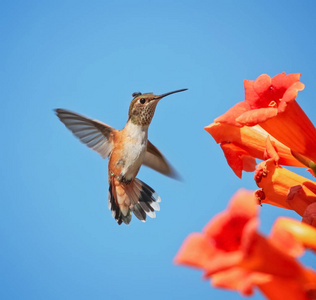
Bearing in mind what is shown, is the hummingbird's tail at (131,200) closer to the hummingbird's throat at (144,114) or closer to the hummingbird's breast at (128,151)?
the hummingbird's breast at (128,151)

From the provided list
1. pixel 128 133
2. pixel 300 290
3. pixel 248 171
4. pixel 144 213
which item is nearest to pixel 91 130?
pixel 128 133

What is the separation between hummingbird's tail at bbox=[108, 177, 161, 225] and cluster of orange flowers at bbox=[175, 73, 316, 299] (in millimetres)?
3987

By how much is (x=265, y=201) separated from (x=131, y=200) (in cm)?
437

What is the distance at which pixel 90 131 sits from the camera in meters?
6.73

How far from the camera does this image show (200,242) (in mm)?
1468

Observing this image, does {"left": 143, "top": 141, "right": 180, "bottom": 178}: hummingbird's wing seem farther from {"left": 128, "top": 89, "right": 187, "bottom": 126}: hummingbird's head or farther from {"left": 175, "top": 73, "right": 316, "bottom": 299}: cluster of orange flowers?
{"left": 175, "top": 73, "right": 316, "bottom": 299}: cluster of orange flowers

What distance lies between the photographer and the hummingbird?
6.37 metres

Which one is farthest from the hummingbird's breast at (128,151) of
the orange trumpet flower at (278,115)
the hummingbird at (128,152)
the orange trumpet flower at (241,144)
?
the orange trumpet flower at (278,115)

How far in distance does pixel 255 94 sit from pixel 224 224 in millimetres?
1443

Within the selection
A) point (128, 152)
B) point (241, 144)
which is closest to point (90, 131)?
point (128, 152)

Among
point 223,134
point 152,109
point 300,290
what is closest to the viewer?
point 300,290

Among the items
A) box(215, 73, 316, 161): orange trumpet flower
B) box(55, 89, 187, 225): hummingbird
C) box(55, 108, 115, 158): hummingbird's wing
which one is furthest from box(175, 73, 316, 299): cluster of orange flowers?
box(55, 108, 115, 158): hummingbird's wing

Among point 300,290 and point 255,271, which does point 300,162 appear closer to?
point 300,290

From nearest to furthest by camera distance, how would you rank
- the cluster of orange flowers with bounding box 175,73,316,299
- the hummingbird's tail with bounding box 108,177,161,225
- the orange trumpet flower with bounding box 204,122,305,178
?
1. the cluster of orange flowers with bounding box 175,73,316,299
2. the orange trumpet flower with bounding box 204,122,305,178
3. the hummingbird's tail with bounding box 108,177,161,225
